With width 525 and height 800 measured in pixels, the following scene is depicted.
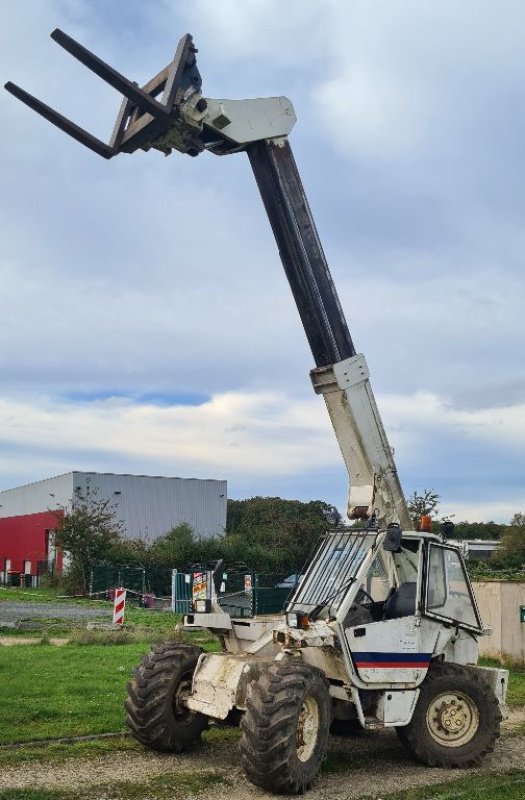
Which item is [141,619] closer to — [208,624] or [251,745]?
[208,624]

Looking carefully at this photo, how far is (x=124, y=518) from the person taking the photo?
54344mm

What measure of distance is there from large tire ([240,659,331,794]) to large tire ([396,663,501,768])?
1428 mm

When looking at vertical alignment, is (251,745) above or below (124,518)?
below

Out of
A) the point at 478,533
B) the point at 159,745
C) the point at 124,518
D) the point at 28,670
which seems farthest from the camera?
the point at 478,533

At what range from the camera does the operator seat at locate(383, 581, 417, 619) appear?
9.33 meters

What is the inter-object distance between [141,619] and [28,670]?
12826 mm

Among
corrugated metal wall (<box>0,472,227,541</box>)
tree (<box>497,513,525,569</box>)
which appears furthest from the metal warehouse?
tree (<box>497,513,525,569</box>)

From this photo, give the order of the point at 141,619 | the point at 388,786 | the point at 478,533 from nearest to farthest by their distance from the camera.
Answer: the point at 388,786 < the point at 141,619 < the point at 478,533

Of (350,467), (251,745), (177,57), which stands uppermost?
(177,57)

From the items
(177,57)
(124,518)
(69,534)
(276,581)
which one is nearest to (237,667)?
(177,57)

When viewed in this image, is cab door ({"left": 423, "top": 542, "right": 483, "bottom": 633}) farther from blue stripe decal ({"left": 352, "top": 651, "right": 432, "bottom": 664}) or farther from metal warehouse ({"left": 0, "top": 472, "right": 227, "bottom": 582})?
metal warehouse ({"left": 0, "top": 472, "right": 227, "bottom": 582})

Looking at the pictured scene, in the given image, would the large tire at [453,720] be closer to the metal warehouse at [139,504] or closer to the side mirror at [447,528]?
the side mirror at [447,528]

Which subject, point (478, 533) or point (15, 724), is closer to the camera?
point (15, 724)

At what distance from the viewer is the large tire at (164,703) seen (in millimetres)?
8766
